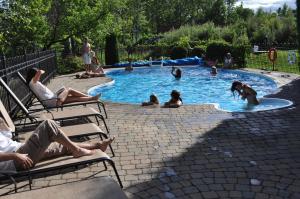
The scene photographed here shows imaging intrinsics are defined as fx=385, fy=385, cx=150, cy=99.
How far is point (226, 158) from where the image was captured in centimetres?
560

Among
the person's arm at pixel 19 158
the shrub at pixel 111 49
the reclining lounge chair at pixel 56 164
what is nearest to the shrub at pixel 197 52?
the shrub at pixel 111 49

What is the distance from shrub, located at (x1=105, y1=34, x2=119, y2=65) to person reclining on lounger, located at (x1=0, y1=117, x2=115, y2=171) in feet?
62.4

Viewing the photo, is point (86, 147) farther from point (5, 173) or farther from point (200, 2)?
point (200, 2)

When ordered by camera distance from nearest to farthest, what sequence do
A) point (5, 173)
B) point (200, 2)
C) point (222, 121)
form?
point (5, 173) → point (222, 121) → point (200, 2)

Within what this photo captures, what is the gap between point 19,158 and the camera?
13.4 ft

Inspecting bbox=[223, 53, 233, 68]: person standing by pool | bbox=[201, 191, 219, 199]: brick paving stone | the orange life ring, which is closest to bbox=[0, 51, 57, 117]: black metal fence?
bbox=[201, 191, 219, 199]: brick paving stone

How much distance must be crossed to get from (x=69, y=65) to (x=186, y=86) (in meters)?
7.10

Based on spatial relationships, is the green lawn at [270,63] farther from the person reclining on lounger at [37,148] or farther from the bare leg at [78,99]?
the person reclining on lounger at [37,148]

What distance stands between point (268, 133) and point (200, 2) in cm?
5965

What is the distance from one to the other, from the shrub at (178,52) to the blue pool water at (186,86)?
2805mm

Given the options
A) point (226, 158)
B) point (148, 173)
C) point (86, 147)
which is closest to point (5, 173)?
point (86, 147)

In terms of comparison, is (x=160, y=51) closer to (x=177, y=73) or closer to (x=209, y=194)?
(x=177, y=73)

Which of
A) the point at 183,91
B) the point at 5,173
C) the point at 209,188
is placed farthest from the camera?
the point at 183,91

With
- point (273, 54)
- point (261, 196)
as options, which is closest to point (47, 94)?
point (261, 196)
